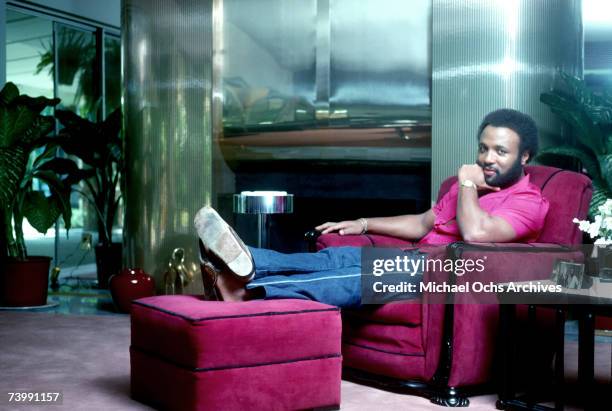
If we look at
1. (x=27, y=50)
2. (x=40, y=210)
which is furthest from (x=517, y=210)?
(x=27, y=50)

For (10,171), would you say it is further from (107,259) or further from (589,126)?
(589,126)

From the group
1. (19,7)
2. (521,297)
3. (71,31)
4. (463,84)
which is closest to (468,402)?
(521,297)

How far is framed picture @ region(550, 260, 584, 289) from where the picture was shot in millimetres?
2363

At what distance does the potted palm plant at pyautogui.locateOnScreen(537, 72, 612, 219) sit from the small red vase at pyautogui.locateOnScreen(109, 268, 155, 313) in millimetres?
2337

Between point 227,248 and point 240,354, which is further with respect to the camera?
point 227,248

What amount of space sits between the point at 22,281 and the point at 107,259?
1.04m

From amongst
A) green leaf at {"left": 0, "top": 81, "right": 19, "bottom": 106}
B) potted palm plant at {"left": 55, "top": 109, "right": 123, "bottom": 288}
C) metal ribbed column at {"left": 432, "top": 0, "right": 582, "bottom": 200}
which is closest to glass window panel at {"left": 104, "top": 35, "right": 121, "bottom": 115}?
potted palm plant at {"left": 55, "top": 109, "right": 123, "bottom": 288}

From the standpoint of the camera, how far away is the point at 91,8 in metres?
6.90

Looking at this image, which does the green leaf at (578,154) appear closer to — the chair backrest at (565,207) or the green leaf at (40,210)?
the chair backrest at (565,207)

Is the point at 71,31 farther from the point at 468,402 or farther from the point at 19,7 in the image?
the point at 468,402

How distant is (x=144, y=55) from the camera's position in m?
4.89

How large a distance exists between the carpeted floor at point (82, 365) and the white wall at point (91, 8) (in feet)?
9.26

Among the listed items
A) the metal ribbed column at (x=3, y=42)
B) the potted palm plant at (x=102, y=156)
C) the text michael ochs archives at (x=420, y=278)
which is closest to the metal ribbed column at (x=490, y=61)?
the text michael ochs archives at (x=420, y=278)

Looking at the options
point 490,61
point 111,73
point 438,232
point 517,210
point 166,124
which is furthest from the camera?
point 111,73
